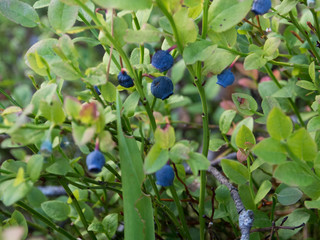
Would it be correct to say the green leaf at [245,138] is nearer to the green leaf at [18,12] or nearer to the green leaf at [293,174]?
the green leaf at [293,174]

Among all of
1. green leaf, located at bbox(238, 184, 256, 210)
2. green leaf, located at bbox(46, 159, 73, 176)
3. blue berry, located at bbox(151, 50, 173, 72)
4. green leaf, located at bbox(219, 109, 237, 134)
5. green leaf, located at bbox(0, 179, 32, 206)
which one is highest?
blue berry, located at bbox(151, 50, 173, 72)

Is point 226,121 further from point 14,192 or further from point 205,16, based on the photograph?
point 14,192

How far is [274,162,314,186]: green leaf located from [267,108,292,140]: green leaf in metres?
0.05

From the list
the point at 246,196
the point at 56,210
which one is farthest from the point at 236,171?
the point at 56,210

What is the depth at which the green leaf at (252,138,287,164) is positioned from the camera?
555 mm

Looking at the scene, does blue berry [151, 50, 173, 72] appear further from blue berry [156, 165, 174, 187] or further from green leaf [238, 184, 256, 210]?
green leaf [238, 184, 256, 210]

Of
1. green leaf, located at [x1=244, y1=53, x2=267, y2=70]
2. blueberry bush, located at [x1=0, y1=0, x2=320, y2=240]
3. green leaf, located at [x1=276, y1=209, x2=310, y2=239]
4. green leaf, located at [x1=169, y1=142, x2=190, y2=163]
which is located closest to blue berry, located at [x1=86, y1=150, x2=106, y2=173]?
blueberry bush, located at [x1=0, y1=0, x2=320, y2=240]

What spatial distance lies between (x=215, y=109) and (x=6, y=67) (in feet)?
3.82

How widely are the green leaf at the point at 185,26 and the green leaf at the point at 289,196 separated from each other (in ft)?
1.23

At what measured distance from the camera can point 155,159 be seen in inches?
22.5

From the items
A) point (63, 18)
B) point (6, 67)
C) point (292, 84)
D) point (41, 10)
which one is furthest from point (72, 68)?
point (41, 10)

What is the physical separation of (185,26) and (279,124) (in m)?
0.19

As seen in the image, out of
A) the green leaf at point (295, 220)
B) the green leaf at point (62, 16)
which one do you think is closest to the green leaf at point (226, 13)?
the green leaf at point (62, 16)

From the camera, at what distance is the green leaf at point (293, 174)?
1.87 ft
